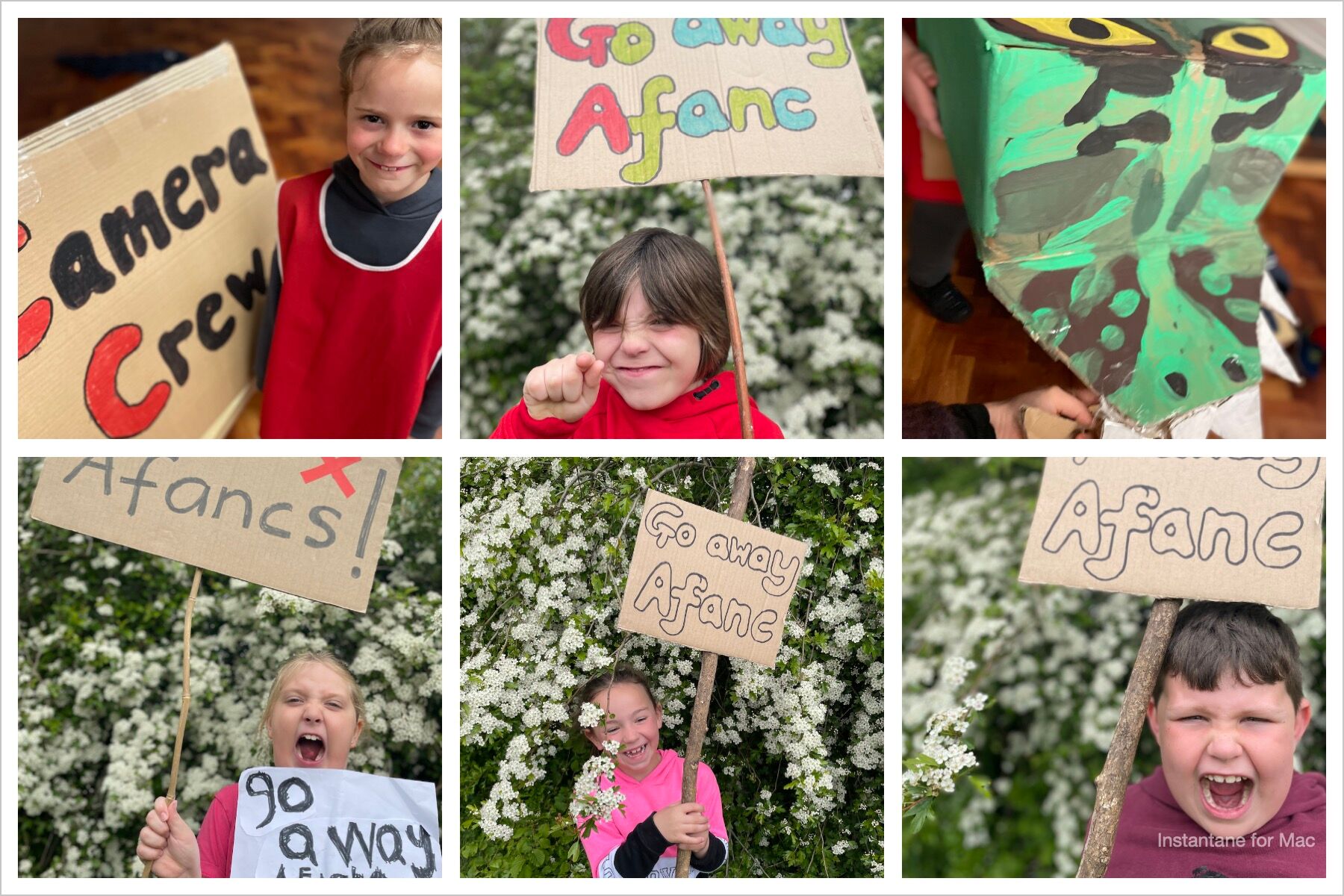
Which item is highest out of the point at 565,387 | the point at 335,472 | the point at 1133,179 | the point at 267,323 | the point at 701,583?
the point at 1133,179

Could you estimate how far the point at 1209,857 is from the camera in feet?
4.31

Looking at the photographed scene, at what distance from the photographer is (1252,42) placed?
1273mm

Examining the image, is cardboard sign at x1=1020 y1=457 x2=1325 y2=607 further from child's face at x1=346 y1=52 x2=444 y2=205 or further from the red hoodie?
child's face at x1=346 y1=52 x2=444 y2=205

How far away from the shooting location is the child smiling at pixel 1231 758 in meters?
1.26

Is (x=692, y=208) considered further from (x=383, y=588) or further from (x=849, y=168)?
(x=383, y=588)

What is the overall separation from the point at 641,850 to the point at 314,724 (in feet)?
1.61

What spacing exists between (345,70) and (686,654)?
892 millimetres

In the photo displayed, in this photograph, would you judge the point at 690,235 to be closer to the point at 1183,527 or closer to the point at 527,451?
the point at 527,451

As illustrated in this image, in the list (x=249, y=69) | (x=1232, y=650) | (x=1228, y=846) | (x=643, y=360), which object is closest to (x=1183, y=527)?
(x=1232, y=650)

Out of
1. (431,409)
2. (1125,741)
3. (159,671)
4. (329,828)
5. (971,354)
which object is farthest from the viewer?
(159,671)

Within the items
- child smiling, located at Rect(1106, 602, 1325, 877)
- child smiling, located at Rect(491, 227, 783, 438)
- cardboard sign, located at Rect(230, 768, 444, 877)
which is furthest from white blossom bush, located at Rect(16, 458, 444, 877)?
child smiling, located at Rect(1106, 602, 1325, 877)

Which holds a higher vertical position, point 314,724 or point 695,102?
point 695,102

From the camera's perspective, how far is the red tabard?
4.69ft

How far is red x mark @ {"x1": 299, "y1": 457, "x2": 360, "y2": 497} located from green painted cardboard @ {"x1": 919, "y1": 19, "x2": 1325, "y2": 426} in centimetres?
88
